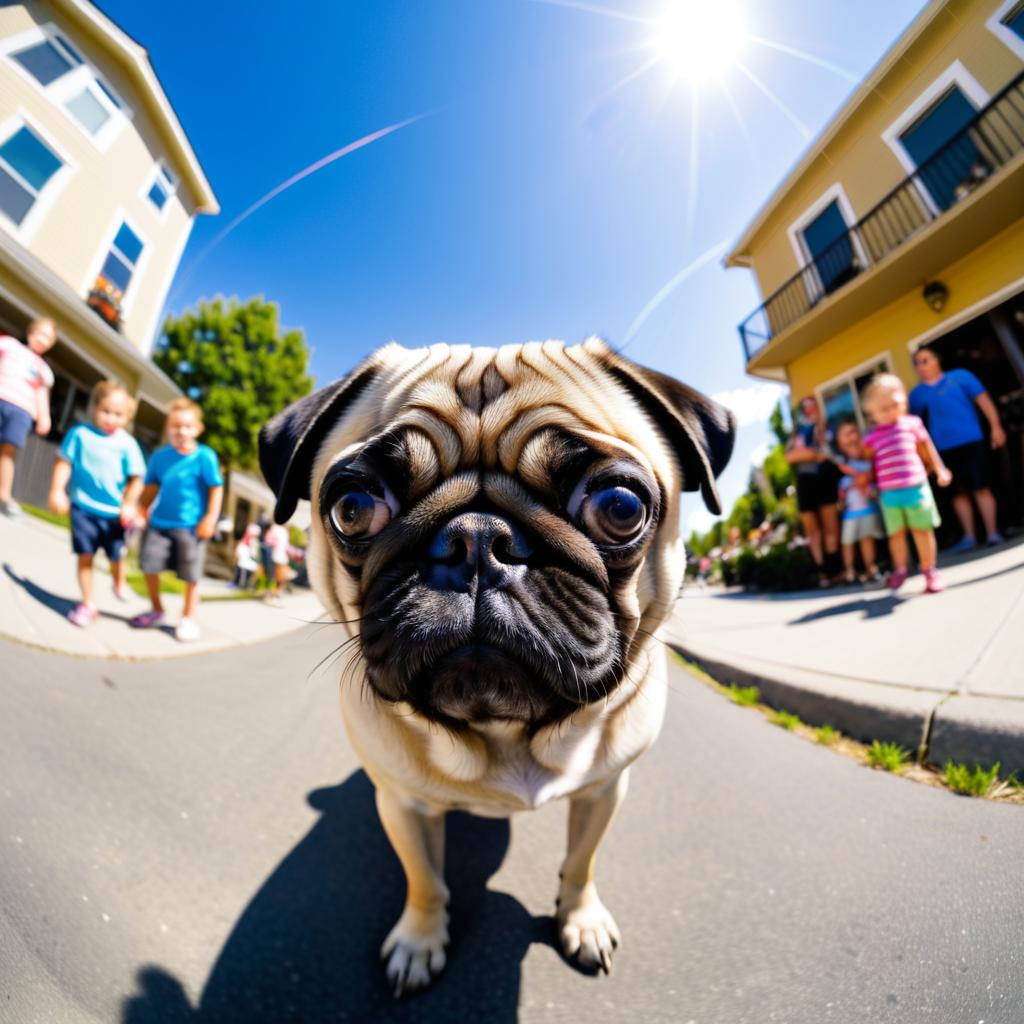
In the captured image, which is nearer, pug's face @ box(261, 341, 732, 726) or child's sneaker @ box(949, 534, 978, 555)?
pug's face @ box(261, 341, 732, 726)

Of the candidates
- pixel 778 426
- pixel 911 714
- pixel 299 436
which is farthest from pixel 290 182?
pixel 778 426

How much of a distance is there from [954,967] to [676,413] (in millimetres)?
928

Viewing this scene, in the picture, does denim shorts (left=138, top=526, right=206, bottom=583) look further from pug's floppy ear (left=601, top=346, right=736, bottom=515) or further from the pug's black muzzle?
pug's floppy ear (left=601, top=346, right=736, bottom=515)

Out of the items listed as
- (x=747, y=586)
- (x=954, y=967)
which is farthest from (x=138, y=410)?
(x=747, y=586)

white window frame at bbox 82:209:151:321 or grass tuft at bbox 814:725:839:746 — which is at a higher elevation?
white window frame at bbox 82:209:151:321

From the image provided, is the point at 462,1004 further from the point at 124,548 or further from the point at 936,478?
the point at 936,478

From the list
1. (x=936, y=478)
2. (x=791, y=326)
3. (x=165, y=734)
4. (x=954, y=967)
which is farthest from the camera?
(x=791, y=326)

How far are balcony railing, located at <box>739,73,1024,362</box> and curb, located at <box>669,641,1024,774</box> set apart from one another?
3.62ft

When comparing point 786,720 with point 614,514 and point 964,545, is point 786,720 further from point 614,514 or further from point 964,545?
point 614,514

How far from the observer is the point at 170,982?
0.55 m

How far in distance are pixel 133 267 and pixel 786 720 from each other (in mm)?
2283

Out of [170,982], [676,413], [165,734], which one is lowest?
[170,982]

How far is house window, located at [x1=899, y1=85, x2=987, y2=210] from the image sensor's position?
3.14 feet

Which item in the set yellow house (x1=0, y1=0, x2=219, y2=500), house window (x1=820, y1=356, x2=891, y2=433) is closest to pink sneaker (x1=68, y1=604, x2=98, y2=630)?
yellow house (x1=0, y1=0, x2=219, y2=500)
